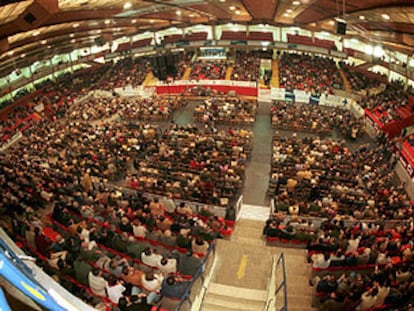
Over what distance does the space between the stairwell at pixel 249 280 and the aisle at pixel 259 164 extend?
4.76 m

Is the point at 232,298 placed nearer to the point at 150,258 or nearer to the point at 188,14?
the point at 150,258

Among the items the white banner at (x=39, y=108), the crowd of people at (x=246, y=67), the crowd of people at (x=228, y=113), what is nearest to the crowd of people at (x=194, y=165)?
the crowd of people at (x=228, y=113)

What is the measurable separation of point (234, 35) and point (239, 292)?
29732 mm

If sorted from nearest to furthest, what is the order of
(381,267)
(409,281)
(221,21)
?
(409,281) < (381,267) < (221,21)

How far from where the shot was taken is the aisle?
16109 millimetres

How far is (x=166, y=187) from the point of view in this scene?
15.0 metres

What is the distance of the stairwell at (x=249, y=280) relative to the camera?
8320 mm

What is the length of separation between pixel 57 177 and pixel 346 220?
12306 mm

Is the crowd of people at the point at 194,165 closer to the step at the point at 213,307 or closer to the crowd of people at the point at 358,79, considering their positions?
the step at the point at 213,307

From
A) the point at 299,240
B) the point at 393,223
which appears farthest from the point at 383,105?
the point at 299,240

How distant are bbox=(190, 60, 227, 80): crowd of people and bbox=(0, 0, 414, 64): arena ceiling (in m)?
4.54

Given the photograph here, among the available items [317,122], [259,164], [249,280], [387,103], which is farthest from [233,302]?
[387,103]

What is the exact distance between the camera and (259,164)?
18.8m

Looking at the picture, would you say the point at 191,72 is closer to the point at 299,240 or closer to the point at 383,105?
the point at 383,105
